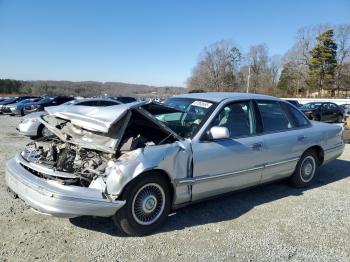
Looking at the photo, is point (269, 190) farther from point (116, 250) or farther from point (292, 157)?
point (116, 250)

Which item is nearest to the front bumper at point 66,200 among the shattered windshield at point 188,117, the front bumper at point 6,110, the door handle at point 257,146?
the shattered windshield at point 188,117

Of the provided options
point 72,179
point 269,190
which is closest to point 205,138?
point 72,179

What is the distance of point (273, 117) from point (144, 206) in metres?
2.65

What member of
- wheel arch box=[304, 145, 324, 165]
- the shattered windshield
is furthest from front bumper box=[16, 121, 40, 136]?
wheel arch box=[304, 145, 324, 165]

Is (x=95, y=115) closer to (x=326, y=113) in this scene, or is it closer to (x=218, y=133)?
(x=218, y=133)

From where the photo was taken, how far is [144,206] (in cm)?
366

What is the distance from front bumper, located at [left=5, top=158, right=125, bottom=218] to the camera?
321 cm

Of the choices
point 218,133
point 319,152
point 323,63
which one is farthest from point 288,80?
point 218,133

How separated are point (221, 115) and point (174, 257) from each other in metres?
1.98

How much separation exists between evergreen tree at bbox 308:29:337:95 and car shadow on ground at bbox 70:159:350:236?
5425 centimetres

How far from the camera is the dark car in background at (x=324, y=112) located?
21.0 metres

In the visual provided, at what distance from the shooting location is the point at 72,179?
11.5 ft

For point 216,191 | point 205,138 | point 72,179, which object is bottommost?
point 216,191

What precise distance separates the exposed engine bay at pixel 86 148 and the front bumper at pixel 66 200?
6.8 inches
